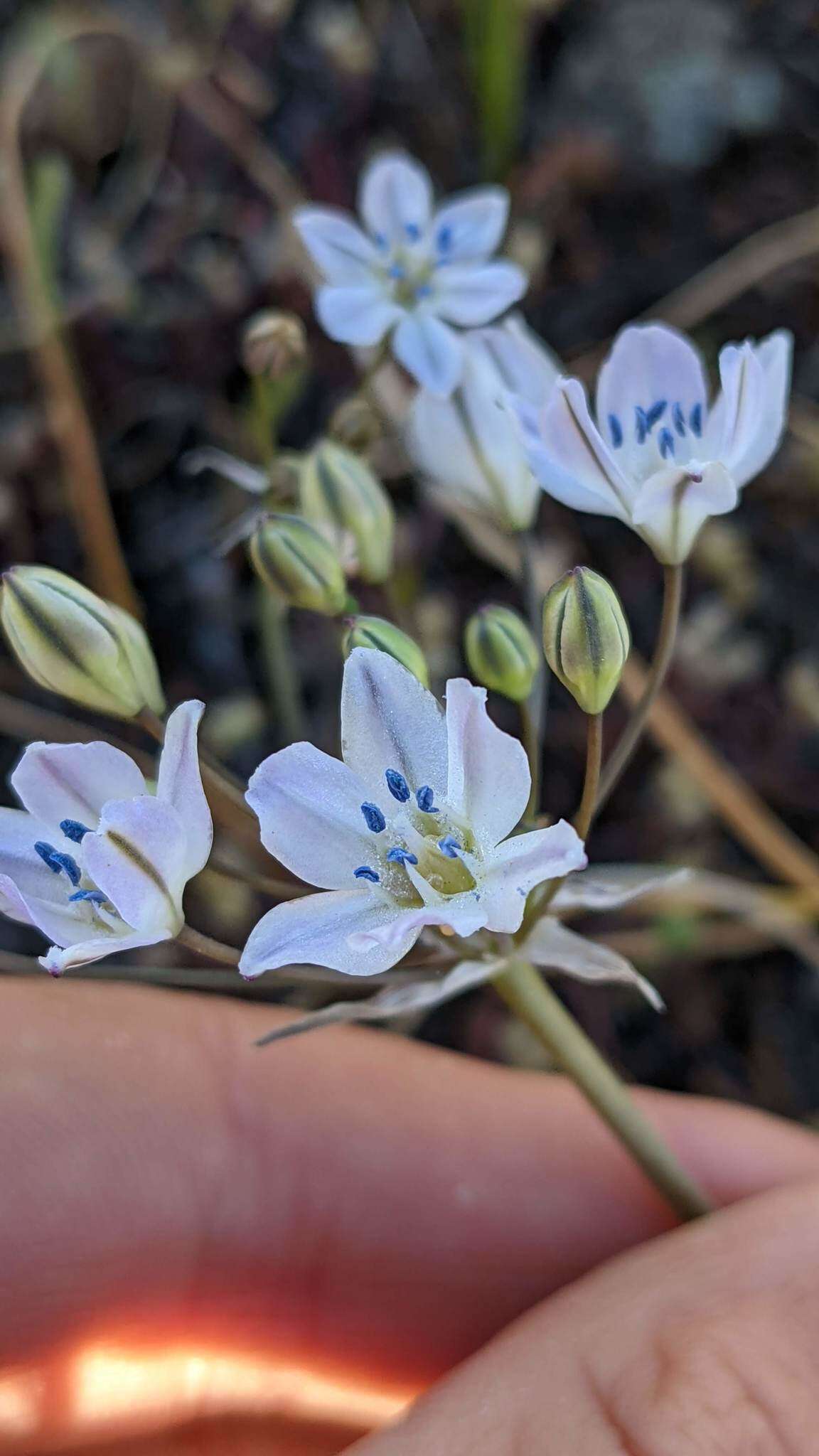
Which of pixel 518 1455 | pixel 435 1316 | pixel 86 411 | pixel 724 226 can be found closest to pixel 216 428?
pixel 86 411

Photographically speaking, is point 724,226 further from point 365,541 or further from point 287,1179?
point 287,1179

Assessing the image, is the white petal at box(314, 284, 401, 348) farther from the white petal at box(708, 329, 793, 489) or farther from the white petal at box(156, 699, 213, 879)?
the white petal at box(156, 699, 213, 879)

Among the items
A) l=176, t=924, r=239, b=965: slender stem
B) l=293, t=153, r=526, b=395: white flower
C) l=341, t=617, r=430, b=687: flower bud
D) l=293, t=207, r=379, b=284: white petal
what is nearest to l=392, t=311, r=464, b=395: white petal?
l=293, t=153, r=526, b=395: white flower

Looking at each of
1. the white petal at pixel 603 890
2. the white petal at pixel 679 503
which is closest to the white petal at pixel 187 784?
the white petal at pixel 603 890

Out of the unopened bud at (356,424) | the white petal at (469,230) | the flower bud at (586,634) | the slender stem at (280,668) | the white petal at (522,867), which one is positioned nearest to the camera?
the white petal at (522,867)

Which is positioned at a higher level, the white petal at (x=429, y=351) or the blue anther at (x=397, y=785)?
the white petal at (x=429, y=351)

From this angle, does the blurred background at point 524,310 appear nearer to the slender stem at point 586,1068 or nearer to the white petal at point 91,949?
the slender stem at point 586,1068

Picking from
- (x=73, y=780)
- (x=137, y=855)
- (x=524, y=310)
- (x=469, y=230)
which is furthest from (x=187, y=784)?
(x=524, y=310)
